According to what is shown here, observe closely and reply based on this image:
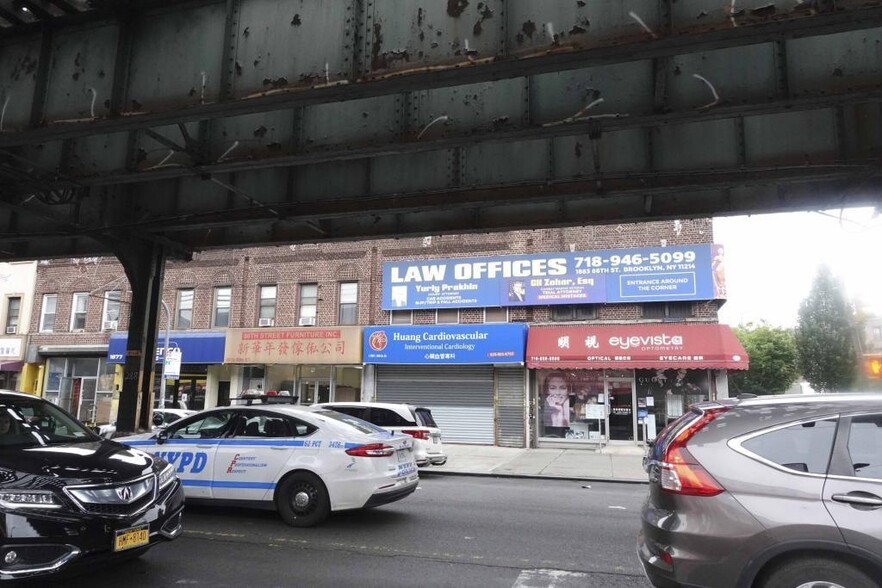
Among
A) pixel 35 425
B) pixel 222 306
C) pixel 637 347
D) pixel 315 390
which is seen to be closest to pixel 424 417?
pixel 637 347

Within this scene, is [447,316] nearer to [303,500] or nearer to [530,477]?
[530,477]

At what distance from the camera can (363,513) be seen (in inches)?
336

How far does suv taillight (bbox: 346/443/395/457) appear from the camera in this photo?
7.52m

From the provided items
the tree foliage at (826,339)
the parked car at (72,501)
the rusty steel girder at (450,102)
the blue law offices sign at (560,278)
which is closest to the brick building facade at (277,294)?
the blue law offices sign at (560,278)

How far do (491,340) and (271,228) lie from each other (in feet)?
33.2

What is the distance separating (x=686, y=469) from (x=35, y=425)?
580 centimetres

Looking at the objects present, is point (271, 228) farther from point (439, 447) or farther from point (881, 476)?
point (881, 476)

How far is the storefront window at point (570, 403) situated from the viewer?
20.8 meters

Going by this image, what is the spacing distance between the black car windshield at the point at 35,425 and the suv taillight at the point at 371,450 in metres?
2.78

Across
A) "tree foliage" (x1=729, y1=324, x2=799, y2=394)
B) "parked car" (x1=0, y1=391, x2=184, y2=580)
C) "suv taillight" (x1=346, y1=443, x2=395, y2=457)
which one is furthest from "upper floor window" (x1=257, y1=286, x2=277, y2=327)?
"tree foliage" (x1=729, y1=324, x2=799, y2=394)

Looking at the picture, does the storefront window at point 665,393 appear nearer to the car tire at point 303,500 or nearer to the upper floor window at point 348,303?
the upper floor window at point 348,303

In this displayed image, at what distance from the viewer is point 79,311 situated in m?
27.8

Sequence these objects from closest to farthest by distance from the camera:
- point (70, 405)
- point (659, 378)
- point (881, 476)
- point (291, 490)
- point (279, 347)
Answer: point (881, 476) < point (291, 490) < point (659, 378) < point (279, 347) < point (70, 405)

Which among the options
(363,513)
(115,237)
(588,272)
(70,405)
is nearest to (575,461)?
(588,272)
